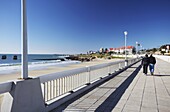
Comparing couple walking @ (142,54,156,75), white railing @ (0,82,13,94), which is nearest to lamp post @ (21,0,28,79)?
white railing @ (0,82,13,94)

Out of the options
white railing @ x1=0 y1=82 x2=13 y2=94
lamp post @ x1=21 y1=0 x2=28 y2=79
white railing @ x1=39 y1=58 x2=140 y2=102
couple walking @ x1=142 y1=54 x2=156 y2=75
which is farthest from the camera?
couple walking @ x1=142 y1=54 x2=156 y2=75

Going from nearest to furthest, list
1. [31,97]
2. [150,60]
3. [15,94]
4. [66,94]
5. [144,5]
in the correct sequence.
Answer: [15,94] < [31,97] < [66,94] < [150,60] < [144,5]

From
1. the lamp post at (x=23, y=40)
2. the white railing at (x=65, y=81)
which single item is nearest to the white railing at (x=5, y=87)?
the lamp post at (x=23, y=40)

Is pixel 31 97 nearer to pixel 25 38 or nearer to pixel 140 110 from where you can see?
pixel 25 38

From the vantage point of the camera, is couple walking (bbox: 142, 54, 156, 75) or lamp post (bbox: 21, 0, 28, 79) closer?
lamp post (bbox: 21, 0, 28, 79)

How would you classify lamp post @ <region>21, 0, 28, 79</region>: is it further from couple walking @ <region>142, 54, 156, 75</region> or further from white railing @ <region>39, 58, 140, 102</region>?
couple walking @ <region>142, 54, 156, 75</region>

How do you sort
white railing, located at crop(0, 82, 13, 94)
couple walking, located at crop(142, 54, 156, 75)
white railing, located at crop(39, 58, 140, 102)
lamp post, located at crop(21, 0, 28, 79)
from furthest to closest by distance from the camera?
1. couple walking, located at crop(142, 54, 156, 75)
2. white railing, located at crop(39, 58, 140, 102)
3. lamp post, located at crop(21, 0, 28, 79)
4. white railing, located at crop(0, 82, 13, 94)

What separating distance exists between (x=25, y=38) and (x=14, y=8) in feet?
4.07

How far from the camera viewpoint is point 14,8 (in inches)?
191

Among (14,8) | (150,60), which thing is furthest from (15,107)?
(150,60)

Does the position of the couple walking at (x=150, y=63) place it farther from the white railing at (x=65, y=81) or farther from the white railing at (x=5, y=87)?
the white railing at (x=5, y=87)

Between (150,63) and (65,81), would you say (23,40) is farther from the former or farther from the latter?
(150,63)

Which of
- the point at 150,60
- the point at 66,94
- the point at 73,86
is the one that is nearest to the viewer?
the point at 66,94

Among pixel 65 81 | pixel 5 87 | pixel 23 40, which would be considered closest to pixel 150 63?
pixel 65 81
